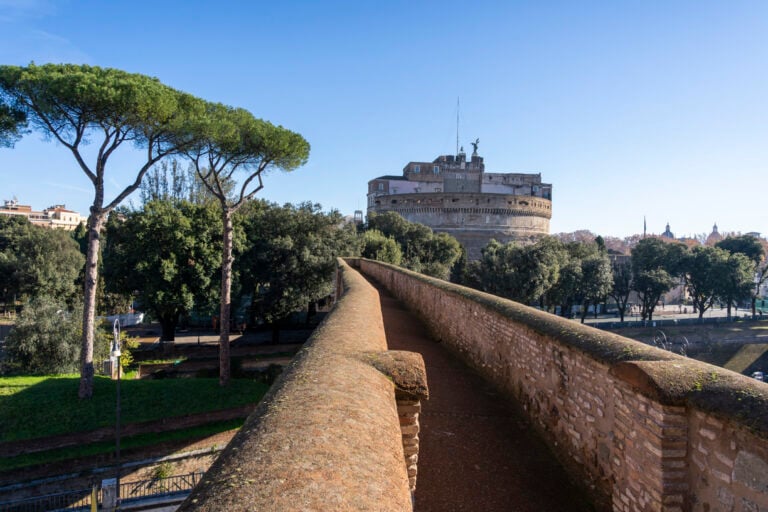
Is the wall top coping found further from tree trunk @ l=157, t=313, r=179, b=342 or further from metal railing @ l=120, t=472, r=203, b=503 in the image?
tree trunk @ l=157, t=313, r=179, b=342

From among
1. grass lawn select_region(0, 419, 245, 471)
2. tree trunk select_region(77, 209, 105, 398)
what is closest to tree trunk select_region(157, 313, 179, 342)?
tree trunk select_region(77, 209, 105, 398)

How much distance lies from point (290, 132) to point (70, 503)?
39.9 feet

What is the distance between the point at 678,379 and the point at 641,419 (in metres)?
0.37

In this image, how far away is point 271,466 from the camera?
4.78 ft

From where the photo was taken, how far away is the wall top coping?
7.34ft

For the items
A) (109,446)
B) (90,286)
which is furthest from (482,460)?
(90,286)

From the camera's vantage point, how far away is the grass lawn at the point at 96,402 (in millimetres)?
10673

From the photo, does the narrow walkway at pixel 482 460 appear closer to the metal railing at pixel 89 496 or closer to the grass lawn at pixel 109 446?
the grass lawn at pixel 109 446

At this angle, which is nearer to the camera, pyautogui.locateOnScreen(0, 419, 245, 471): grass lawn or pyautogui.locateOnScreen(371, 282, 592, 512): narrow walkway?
pyautogui.locateOnScreen(371, 282, 592, 512): narrow walkway

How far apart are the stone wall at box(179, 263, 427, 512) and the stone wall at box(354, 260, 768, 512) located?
4.63 ft

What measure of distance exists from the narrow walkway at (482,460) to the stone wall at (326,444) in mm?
596

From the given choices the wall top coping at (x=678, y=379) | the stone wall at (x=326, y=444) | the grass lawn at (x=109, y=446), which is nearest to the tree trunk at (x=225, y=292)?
the grass lawn at (x=109, y=446)

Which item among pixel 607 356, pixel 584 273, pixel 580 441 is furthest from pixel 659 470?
pixel 584 273

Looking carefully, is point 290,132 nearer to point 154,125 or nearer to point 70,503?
point 154,125
